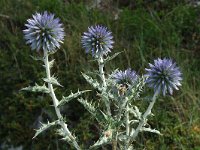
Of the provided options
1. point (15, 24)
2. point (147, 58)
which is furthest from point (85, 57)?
point (15, 24)

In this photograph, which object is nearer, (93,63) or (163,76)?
(163,76)

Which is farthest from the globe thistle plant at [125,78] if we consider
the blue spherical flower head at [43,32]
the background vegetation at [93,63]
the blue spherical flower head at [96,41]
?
the background vegetation at [93,63]

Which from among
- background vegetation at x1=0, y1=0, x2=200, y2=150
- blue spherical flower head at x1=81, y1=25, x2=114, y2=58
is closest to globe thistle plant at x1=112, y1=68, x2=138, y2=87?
blue spherical flower head at x1=81, y1=25, x2=114, y2=58

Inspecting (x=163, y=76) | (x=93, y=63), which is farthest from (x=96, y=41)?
(x=93, y=63)

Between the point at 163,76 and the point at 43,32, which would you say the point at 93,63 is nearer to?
the point at 43,32

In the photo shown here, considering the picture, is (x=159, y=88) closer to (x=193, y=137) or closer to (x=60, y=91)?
(x=193, y=137)

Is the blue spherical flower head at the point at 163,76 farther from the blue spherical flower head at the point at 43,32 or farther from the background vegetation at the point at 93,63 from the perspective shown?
the background vegetation at the point at 93,63
